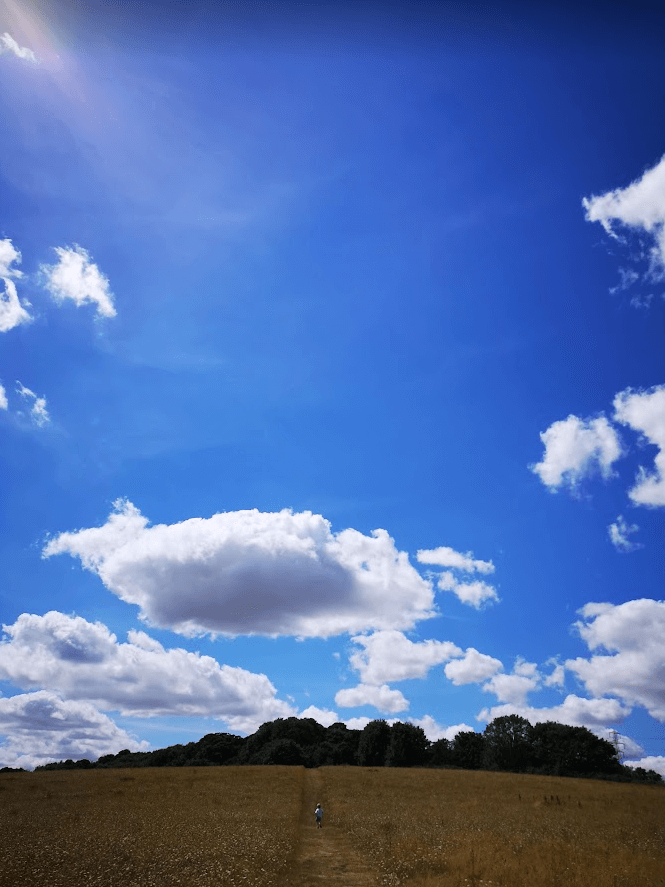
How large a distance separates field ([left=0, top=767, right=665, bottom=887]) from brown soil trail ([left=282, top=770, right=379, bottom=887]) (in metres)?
0.11

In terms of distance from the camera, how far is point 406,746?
4003 inches

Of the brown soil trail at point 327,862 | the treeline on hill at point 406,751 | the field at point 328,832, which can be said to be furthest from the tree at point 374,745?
the brown soil trail at point 327,862

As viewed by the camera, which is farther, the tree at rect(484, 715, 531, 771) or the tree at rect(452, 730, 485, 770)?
the tree at rect(452, 730, 485, 770)

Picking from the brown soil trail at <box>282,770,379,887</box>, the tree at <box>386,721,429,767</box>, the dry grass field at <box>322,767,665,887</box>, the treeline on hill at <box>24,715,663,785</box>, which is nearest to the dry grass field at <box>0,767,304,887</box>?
the brown soil trail at <box>282,770,379,887</box>

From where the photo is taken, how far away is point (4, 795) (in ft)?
164

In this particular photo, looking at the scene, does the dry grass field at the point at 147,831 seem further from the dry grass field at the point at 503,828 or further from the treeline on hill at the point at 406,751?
the treeline on hill at the point at 406,751

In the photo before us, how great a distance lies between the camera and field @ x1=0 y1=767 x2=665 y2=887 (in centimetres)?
2377

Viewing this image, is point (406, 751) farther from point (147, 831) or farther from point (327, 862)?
point (327, 862)

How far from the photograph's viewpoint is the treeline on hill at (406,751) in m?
93.8

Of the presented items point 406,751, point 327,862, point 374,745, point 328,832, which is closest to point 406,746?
point 406,751

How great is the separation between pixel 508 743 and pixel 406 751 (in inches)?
749

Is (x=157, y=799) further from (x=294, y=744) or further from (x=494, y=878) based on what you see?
(x=294, y=744)

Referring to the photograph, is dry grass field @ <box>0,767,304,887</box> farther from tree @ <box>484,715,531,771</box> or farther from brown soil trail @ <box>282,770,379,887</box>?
tree @ <box>484,715,531,771</box>

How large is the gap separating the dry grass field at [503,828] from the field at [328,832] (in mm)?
126
